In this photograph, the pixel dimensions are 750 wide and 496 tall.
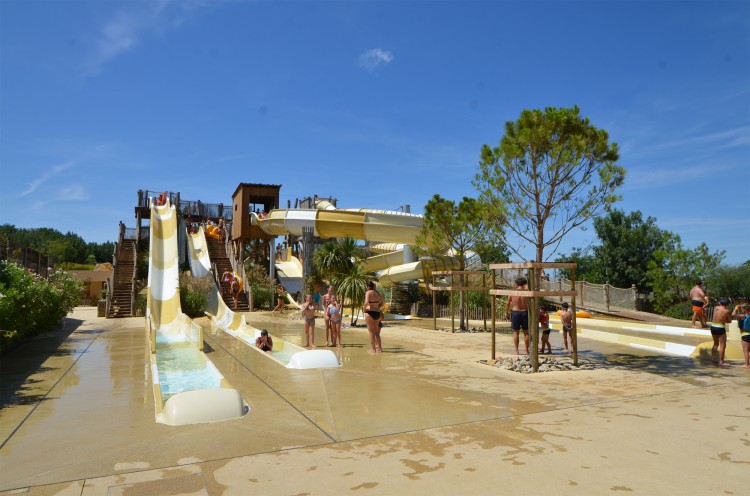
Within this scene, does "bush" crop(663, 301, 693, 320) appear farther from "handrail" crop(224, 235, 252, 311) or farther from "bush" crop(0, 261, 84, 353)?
"bush" crop(0, 261, 84, 353)

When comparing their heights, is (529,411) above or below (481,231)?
below

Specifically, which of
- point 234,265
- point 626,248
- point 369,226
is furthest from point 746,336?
point 626,248

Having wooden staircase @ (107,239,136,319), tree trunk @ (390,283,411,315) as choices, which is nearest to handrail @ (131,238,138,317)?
wooden staircase @ (107,239,136,319)

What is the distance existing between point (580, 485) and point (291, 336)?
39.6ft

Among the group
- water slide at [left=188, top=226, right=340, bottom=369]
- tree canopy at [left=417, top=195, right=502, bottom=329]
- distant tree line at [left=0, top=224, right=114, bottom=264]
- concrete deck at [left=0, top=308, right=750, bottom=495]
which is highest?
distant tree line at [left=0, top=224, right=114, bottom=264]

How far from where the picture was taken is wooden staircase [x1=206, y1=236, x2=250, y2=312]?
984 inches

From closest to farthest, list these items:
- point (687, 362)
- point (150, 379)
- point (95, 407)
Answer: point (95, 407), point (150, 379), point (687, 362)

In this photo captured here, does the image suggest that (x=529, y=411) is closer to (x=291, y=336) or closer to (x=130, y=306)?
(x=291, y=336)

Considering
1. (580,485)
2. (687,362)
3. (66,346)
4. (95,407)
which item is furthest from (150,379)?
(687,362)

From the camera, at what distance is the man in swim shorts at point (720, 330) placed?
972cm

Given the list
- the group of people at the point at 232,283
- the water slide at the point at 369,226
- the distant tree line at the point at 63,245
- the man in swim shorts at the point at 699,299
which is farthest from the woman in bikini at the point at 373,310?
the distant tree line at the point at 63,245

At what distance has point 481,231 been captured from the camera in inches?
666

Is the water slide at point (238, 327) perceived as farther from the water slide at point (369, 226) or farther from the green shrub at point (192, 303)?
the water slide at point (369, 226)

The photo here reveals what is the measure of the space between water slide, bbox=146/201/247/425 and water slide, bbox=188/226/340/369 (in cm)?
135
